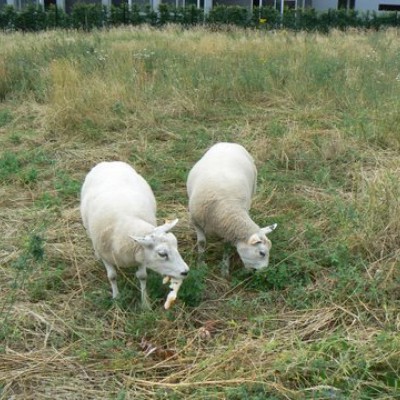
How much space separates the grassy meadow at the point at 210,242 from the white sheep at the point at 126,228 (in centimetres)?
31

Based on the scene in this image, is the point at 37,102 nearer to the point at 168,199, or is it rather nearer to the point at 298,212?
the point at 168,199

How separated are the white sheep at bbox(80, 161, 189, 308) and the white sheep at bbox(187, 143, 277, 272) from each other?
0.46 meters

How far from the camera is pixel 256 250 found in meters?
4.08

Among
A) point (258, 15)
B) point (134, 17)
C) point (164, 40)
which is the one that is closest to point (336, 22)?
point (258, 15)

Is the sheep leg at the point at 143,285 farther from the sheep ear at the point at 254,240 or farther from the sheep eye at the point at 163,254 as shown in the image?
the sheep ear at the point at 254,240

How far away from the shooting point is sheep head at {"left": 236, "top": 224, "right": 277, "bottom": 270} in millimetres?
4070

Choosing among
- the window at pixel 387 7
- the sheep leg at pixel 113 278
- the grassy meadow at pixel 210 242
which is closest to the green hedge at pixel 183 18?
the window at pixel 387 7

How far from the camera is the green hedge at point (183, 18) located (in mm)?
20109

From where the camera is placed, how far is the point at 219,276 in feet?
14.4

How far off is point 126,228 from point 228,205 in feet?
3.07

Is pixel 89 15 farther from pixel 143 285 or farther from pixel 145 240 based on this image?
pixel 145 240

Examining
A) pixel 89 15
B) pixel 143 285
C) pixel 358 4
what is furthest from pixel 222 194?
pixel 358 4

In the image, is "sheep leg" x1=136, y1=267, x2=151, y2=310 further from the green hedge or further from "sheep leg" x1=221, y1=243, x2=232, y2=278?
the green hedge

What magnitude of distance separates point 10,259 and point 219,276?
1.75 metres
